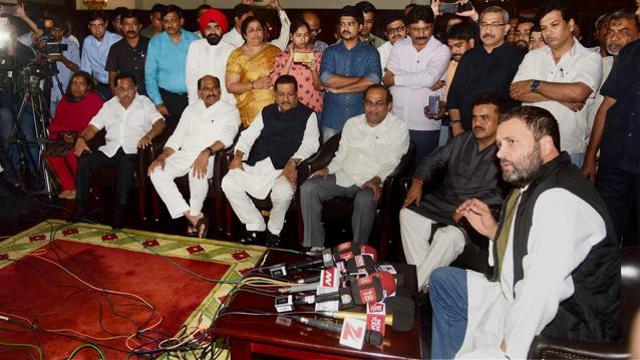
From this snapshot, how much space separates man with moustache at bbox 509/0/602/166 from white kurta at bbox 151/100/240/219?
2.31m

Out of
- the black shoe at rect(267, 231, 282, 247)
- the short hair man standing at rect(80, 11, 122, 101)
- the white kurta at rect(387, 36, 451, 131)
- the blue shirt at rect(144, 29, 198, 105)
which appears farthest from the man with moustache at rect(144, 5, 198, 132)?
the white kurta at rect(387, 36, 451, 131)

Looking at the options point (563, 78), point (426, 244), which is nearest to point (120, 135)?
point (426, 244)

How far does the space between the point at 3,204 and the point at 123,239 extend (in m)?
1.60

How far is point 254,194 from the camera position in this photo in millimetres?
3857

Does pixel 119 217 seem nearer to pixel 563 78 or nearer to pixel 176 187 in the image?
pixel 176 187

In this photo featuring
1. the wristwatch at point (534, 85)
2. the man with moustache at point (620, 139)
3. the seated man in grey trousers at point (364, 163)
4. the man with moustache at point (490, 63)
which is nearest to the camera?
the man with moustache at point (620, 139)

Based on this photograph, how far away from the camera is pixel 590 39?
289 inches

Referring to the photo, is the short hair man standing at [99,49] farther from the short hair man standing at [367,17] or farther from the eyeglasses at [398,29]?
the eyeglasses at [398,29]

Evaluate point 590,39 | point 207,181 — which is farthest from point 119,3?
point 590,39

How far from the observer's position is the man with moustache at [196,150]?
13.2ft

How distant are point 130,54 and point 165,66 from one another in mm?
501

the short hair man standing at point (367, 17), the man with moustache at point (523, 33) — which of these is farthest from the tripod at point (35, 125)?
the man with moustache at point (523, 33)

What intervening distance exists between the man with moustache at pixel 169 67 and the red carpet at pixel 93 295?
5.32 feet

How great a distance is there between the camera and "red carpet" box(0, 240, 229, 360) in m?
2.65
